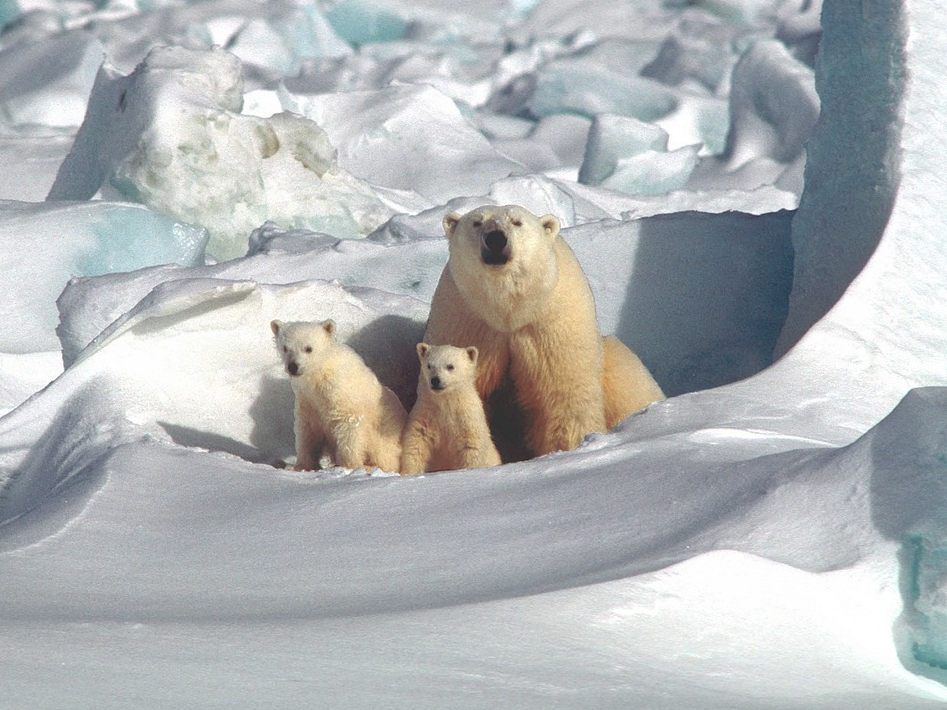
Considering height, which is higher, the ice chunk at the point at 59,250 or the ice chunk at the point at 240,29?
the ice chunk at the point at 59,250

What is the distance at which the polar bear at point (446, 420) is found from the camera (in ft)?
13.5

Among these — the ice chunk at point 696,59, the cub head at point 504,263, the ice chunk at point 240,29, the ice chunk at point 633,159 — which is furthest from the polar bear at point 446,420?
the ice chunk at point 696,59

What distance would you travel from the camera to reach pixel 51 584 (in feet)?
9.44

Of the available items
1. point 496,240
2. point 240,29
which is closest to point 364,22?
point 240,29

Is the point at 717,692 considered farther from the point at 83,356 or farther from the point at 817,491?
the point at 83,356

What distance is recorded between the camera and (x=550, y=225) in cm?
428

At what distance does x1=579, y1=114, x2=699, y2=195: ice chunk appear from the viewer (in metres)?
9.01

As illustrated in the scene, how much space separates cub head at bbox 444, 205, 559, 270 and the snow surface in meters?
0.58

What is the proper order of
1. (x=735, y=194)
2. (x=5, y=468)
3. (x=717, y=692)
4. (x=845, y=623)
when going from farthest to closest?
(x=735, y=194), (x=5, y=468), (x=845, y=623), (x=717, y=692)

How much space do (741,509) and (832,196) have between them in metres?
2.10

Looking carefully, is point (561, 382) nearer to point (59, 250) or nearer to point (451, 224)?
point (451, 224)

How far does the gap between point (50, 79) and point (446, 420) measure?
7.75m

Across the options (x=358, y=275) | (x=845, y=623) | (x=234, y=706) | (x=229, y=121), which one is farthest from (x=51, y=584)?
(x=229, y=121)

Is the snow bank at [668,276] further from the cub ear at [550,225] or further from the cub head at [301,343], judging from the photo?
the cub ear at [550,225]
